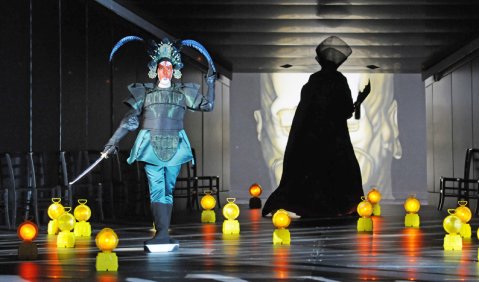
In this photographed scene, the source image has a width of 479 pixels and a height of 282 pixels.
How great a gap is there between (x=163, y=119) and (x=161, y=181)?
50cm

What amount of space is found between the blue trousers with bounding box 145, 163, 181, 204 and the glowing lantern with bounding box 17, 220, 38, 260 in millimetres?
1134

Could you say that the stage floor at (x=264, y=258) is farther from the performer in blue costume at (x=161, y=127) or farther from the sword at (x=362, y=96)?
the sword at (x=362, y=96)

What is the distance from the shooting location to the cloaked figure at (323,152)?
13750 millimetres

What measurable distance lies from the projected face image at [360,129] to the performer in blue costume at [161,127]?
65.8 feet

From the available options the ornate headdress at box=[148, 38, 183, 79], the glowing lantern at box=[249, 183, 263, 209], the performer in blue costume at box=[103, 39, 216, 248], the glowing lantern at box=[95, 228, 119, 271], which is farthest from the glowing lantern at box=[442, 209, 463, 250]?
the glowing lantern at box=[249, 183, 263, 209]

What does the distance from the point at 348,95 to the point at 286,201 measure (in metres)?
1.66

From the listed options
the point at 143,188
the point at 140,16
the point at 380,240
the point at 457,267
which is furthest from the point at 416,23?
the point at 457,267

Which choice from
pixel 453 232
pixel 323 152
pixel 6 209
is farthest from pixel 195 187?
pixel 453 232

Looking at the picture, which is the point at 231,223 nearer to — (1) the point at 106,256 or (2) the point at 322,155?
(2) the point at 322,155

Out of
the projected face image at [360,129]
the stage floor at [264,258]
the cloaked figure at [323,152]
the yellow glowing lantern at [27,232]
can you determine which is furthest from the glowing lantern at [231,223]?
the projected face image at [360,129]

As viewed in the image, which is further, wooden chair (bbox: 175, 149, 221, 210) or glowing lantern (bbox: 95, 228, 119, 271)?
wooden chair (bbox: 175, 149, 221, 210)

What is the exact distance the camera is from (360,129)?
2875 centimetres

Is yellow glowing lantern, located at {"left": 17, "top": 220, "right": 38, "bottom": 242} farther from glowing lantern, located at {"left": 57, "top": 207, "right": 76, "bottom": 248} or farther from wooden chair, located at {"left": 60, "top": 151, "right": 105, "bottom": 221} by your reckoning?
wooden chair, located at {"left": 60, "top": 151, "right": 105, "bottom": 221}

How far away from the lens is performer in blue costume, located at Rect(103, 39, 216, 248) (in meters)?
8.47
